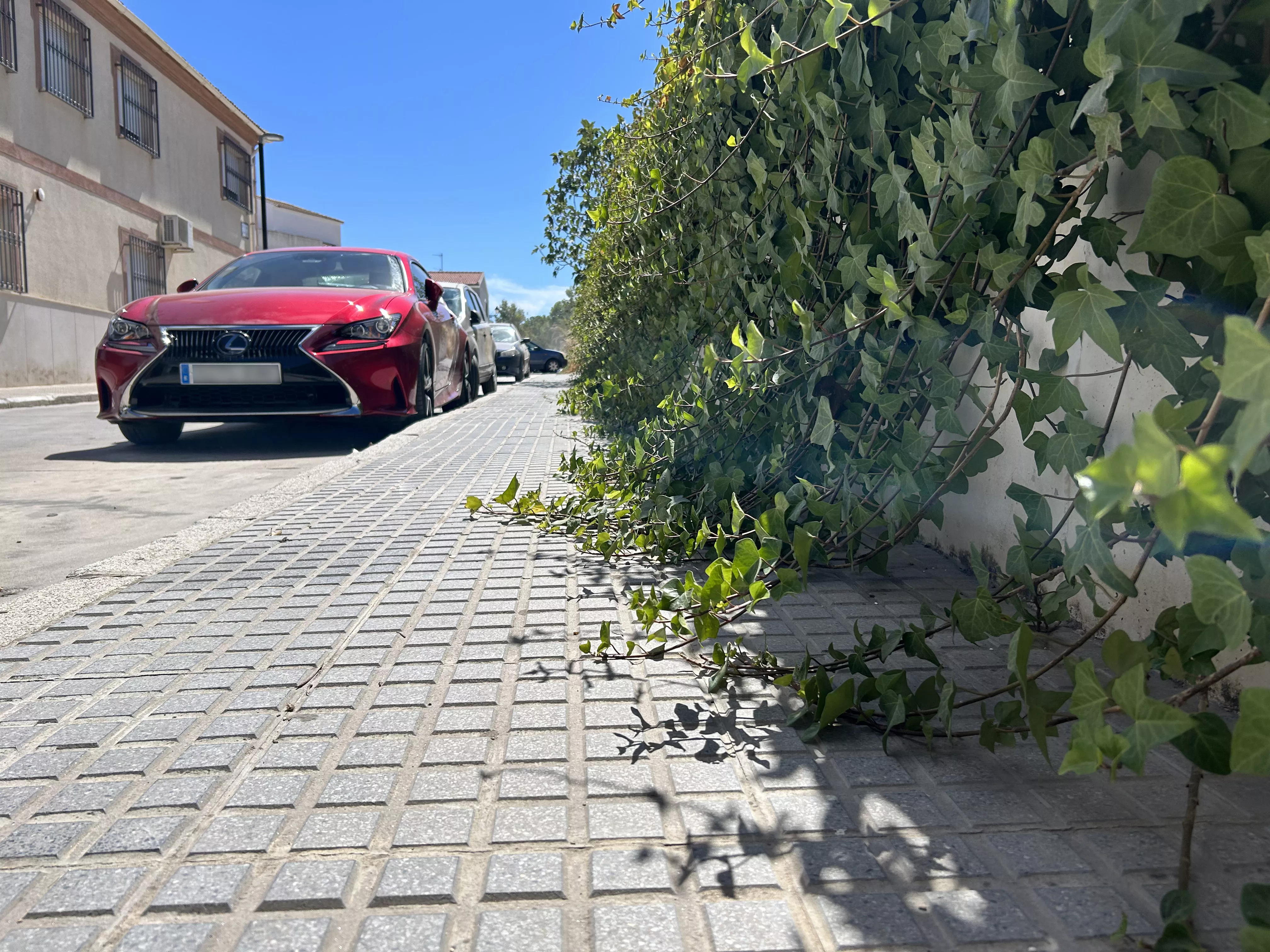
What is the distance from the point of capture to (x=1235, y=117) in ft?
4.34

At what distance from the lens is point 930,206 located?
7.16ft

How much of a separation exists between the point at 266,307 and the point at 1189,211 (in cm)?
694

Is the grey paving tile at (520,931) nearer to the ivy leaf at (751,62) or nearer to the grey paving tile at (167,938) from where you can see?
the grey paving tile at (167,938)

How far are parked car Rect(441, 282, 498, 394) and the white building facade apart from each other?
8.11 m

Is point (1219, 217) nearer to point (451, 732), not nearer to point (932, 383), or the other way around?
point (932, 383)

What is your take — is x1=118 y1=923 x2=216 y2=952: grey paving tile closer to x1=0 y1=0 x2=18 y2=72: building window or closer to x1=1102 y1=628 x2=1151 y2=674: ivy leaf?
x1=1102 y1=628 x2=1151 y2=674: ivy leaf

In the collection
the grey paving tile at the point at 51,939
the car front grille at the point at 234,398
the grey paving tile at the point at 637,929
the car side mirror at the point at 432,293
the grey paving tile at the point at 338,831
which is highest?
the car side mirror at the point at 432,293

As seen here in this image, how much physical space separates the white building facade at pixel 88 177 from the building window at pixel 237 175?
1231 mm

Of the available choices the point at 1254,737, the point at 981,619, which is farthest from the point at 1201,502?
the point at 981,619

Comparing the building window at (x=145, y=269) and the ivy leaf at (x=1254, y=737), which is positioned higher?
the building window at (x=145, y=269)

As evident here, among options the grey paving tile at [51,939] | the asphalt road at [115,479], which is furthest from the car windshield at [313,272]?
the grey paving tile at [51,939]

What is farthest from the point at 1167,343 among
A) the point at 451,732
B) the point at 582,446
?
the point at 582,446

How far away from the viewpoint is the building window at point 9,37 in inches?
629

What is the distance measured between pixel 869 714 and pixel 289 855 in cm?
120
